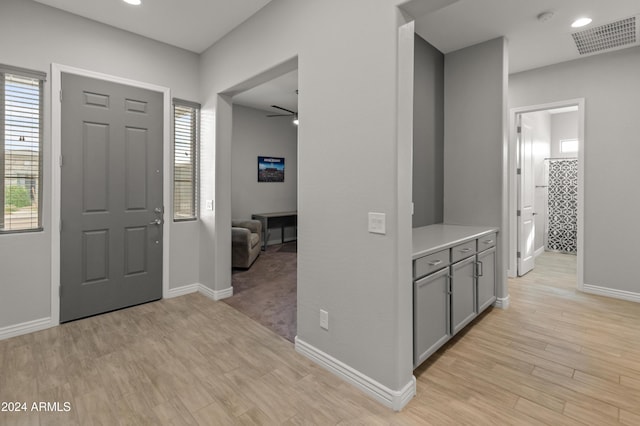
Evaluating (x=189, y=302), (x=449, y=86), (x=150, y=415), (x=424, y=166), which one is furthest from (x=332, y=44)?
(x=189, y=302)

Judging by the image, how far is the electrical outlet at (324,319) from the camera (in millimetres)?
2254

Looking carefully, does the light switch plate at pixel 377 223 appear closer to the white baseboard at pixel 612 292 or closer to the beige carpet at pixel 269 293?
the beige carpet at pixel 269 293

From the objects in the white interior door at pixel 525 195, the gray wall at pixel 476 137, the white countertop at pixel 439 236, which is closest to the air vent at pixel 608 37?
the gray wall at pixel 476 137

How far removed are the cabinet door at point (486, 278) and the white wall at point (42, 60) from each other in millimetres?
3890

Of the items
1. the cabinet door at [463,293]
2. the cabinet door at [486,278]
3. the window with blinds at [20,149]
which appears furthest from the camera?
the cabinet door at [486,278]

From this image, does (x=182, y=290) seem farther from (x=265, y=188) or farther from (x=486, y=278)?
(x=265, y=188)

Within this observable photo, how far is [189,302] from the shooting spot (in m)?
3.52

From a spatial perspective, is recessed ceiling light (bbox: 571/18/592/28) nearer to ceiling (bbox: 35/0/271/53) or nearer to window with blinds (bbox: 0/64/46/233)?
ceiling (bbox: 35/0/271/53)

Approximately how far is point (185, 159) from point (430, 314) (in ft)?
10.1

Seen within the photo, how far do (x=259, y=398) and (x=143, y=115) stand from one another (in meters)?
2.97

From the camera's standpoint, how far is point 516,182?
4.31 m

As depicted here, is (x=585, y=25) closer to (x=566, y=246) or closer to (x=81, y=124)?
(x=566, y=246)

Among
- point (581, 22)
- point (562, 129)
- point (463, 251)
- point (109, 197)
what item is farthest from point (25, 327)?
point (562, 129)

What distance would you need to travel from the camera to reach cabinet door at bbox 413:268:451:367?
2072mm
